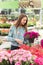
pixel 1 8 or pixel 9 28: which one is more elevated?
pixel 1 8

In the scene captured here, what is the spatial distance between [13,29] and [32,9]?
15.2 inches

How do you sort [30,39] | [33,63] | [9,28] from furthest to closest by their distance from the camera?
1. [9,28]
2. [30,39]
3. [33,63]

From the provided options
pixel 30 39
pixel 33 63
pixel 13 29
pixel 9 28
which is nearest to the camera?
pixel 33 63

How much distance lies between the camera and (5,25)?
245cm

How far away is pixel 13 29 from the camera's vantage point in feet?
7.28

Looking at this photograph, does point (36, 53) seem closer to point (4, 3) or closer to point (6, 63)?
point (6, 63)

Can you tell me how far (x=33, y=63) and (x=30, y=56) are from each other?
43 mm

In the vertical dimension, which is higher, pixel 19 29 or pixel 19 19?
pixel 19 19

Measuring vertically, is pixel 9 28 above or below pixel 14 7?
below

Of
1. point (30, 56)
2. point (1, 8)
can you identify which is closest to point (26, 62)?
point (30, 56)

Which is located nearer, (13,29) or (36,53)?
(36,53)

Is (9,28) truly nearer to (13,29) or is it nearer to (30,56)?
(13,29)

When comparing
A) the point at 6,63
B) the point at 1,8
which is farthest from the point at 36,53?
the point at 1,8

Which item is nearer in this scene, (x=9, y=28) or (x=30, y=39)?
(x=30, y=39)
